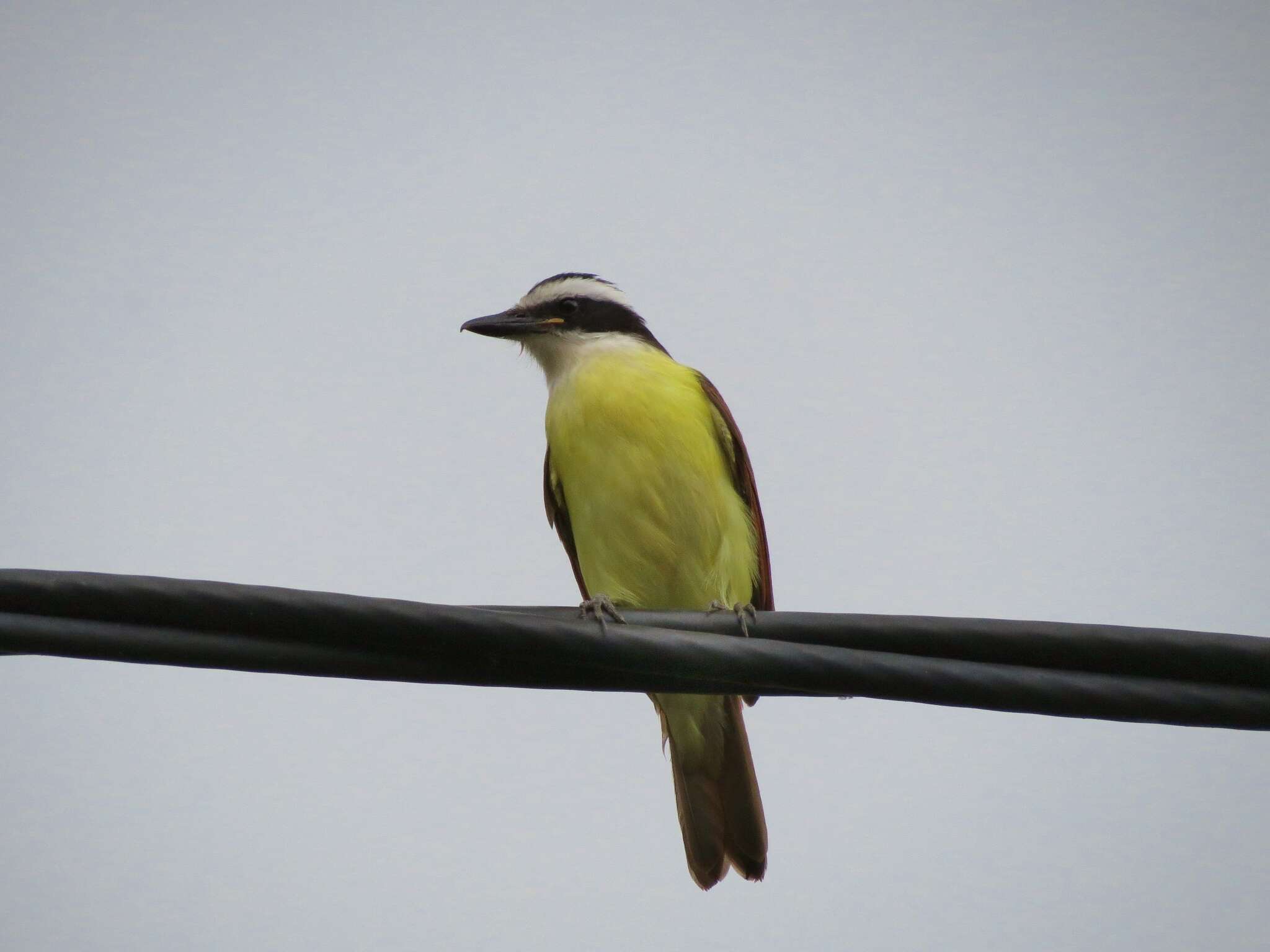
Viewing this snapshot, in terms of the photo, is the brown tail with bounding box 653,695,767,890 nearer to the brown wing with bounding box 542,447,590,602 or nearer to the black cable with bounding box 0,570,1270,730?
the brown wing with bounding box 542,447,590,602

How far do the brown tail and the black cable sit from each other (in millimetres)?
2455

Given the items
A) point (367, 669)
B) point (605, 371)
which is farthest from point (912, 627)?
point (605, 371)

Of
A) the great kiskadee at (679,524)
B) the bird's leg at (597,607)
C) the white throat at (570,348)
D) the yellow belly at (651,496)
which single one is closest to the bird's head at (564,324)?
the white throat at (570,348)

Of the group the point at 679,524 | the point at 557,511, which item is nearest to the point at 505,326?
the point at 557,511

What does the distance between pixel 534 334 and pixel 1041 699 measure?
3.81m

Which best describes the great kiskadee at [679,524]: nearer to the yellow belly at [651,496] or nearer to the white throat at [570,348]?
the yellow belly at [651,496]

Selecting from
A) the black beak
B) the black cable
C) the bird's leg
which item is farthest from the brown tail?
the black cable

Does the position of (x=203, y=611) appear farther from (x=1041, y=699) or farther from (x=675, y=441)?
(x=675, y=441)

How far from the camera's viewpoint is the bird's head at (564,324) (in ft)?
18.1

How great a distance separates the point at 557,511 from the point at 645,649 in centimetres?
290

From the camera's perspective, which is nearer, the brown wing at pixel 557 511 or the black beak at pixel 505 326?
the brown wing at pixel 557 511

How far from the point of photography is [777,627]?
231 centimetres

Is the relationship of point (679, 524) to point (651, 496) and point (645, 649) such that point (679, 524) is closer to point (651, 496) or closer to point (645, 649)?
point (651, 496)

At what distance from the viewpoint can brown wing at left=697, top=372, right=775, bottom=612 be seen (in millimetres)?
4809
